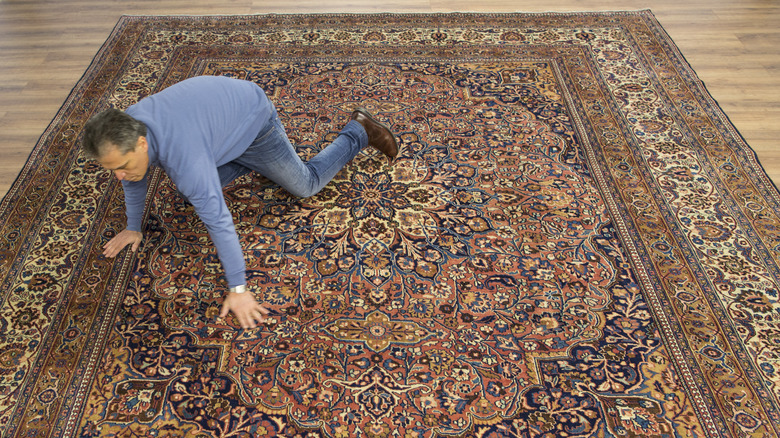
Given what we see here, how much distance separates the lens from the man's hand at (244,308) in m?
2.47

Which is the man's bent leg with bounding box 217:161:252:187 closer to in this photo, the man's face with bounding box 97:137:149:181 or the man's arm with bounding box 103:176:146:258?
the man's arm with bounding box 103:176:146:258

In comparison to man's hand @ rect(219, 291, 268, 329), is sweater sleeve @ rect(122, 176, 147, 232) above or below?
above

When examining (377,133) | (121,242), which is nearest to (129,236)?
(121,242)

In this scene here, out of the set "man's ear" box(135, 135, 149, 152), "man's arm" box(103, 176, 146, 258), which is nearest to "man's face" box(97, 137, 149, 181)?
A: "man's ear" box(135, 135, 149, 152)

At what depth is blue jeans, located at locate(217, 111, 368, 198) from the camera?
107 inches

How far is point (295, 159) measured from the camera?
9.32 feet

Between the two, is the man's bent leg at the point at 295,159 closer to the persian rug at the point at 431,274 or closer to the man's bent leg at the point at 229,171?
the man's bent leg at the point at 229,171

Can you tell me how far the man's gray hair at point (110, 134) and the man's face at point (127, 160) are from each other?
0.01 m

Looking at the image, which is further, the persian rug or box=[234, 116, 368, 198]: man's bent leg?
box=[234, 116, 368, 198]: man's bent leg

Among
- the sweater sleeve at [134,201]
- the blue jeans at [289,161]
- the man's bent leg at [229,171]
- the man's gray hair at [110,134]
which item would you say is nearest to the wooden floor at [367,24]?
the sweater sleeve at [134,201]

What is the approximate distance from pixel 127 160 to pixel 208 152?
29 centimetres

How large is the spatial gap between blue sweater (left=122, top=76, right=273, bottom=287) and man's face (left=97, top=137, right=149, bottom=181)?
0.05 metres

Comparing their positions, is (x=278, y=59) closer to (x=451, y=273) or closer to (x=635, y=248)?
(x=451, y=273)

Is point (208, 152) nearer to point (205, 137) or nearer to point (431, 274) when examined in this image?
point (205, 137)
